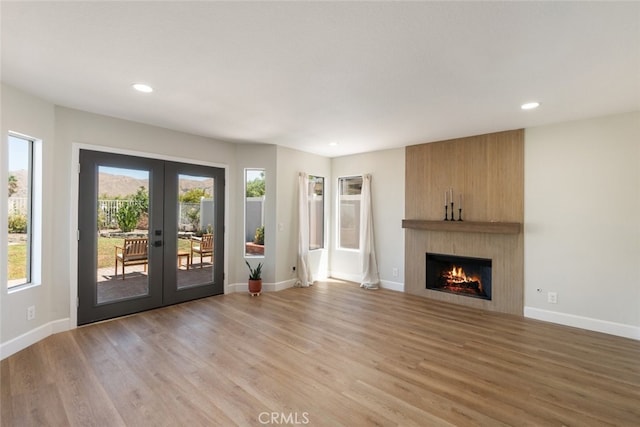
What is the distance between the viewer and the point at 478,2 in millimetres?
1691

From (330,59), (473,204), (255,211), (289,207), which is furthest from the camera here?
(289,207)

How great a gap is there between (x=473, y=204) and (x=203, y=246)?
456 cm

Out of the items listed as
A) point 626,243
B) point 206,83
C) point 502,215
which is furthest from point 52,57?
point 626,243

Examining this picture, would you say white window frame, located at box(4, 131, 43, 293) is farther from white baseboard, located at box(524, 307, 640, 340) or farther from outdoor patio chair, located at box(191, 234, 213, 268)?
white baseboard, located at box(524, 307, 640, 340)

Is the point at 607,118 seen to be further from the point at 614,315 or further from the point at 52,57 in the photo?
the point at 52,57

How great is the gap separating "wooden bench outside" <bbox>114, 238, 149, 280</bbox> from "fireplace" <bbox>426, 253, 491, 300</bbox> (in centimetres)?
462

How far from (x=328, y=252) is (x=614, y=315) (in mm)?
4623

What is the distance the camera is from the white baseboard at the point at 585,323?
3.45 m

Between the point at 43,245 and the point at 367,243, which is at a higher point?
the point at 43,245

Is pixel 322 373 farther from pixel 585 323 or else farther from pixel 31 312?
pixel 585 323

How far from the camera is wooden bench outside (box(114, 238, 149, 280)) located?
3.99 meters

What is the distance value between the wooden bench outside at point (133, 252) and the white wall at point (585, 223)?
5.59 meters

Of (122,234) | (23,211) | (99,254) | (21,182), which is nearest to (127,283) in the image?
(99,254)

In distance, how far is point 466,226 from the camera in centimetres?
450
